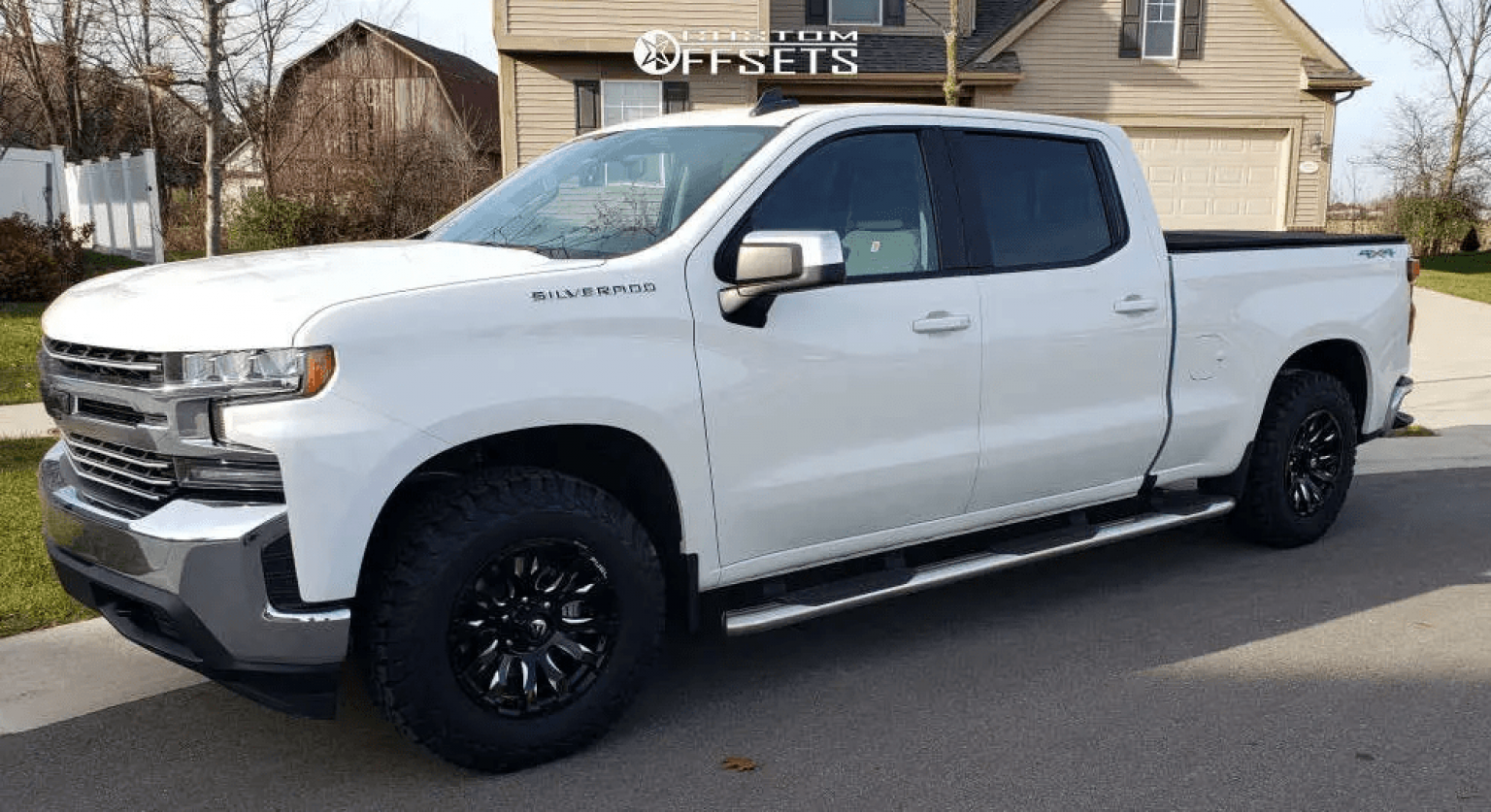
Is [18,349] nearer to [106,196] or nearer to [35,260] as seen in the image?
[35,260]

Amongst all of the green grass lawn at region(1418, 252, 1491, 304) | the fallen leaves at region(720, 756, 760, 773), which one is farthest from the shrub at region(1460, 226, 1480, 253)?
the fallen leaves at region(720, 756, 760, 773)

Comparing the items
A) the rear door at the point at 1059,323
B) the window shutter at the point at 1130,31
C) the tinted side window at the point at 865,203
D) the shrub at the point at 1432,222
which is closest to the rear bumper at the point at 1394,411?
the rear door at the point at 1059,323

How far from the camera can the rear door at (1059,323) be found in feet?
15.7

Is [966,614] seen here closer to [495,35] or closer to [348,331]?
[348,331]

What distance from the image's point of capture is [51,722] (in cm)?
423

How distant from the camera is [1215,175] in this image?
76.0 ft

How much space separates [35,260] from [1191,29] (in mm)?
19161

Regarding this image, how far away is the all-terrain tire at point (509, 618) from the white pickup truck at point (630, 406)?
0.03 ft

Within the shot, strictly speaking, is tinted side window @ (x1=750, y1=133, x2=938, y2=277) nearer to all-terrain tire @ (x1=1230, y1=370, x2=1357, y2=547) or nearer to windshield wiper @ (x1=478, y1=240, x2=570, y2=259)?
windshield wiper @ (x1=478, y1=240, x2=570, y2=259)

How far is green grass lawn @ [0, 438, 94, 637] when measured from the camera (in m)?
5.11

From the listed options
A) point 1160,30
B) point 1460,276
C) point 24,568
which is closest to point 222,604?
point 24,568

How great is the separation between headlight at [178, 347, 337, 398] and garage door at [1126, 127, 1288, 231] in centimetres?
2123

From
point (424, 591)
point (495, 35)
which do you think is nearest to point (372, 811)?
point (424, 591)

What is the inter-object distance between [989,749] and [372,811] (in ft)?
6.05
